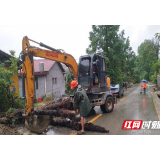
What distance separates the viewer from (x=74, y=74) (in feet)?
25.7

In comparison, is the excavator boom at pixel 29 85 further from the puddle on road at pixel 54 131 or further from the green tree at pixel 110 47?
the green tree at pixel 110 47

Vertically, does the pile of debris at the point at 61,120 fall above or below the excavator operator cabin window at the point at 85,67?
below

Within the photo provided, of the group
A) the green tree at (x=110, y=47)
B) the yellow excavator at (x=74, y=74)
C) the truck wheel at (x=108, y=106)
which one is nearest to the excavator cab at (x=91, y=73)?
the yellow excavator at (x=74, y=74)

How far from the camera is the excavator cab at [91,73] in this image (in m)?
7.68

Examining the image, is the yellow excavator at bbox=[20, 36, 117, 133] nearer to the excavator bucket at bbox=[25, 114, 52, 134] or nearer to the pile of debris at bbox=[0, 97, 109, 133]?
the excavator bucket at bbox=[25, 114, 52, 134]

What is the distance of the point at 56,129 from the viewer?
5.55m

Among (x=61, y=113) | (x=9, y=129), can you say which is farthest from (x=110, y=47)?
(x=9, y=129)

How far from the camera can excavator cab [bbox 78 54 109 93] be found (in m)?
7.68

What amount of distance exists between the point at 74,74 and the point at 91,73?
96cm

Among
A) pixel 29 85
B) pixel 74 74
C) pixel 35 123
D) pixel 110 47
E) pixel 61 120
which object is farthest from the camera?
pixel 110 47

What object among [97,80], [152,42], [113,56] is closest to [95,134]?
[97,80]

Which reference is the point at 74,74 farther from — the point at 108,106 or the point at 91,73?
the point at 108,106

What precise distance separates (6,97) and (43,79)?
7.47 m

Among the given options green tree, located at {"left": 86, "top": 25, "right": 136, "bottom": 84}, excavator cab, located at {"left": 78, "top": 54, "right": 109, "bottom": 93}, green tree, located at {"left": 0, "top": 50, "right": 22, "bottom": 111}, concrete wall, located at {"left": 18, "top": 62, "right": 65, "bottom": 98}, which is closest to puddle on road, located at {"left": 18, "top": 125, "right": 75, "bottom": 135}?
excavator cab, located at {"left": 78, "top": 54, "right": 109, "bottom": 93}
